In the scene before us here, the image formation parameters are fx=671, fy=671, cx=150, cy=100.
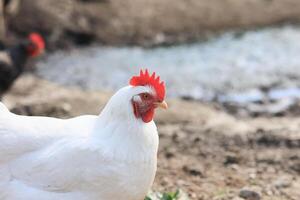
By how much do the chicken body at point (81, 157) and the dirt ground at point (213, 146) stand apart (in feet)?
4.69

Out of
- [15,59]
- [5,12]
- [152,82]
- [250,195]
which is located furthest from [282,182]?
[5,12]

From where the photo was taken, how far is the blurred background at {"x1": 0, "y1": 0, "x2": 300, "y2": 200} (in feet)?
20.4

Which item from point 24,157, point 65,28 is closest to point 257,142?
point 24,157

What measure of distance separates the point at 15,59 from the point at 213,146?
3.58 metres

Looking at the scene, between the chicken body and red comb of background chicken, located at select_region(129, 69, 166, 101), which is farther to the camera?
red comb of background chicken, located at select_region(129, 69, 166, 101)

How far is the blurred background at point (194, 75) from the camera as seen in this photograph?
20.4 feet

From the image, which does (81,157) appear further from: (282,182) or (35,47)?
(35,47)

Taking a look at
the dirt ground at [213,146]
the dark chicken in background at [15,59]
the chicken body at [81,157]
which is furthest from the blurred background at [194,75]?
the chicken body at [81,157]

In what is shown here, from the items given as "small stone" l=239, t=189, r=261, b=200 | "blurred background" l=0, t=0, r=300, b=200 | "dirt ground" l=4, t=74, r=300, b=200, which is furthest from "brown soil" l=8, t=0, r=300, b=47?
"small stone" l=239, t=189, r=261, b=200

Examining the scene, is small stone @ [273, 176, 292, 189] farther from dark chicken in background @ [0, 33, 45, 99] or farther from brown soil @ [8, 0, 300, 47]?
brown soil @ [8, 0, 300, 47]

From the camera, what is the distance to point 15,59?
909 cm

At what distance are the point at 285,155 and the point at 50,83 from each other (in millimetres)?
3918

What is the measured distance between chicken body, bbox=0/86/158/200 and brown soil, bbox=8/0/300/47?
6687mm

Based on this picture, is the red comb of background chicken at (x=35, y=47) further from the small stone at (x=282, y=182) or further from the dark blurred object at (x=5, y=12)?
the small stone at (x=282, y=182)
